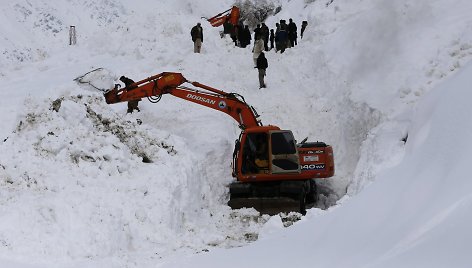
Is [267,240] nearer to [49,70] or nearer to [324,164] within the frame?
[324,164]

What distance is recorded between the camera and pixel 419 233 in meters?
5.84

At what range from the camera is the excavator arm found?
54.6 ft

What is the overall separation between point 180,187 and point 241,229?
5.16ft

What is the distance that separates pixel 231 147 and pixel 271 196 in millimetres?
2209

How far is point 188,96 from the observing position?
16828 millimetres

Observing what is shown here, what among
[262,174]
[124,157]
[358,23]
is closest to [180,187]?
[124,157]

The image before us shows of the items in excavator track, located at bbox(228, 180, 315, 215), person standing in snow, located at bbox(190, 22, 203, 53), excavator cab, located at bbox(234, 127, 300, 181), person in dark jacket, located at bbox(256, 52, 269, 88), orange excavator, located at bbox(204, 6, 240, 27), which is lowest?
excavator track, located at bbox(228, 180, 315, 215)

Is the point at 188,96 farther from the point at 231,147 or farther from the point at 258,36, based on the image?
the point at 258,36

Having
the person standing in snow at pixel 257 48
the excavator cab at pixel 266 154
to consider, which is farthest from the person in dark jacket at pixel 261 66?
the excavator cab at pixel 266 154

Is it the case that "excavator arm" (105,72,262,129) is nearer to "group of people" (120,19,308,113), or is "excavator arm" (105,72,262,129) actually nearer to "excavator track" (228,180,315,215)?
"excavator track" (228,180,315,215)

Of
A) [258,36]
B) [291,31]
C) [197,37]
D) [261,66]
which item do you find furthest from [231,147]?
[291,31]

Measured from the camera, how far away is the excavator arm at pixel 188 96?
16.7 m

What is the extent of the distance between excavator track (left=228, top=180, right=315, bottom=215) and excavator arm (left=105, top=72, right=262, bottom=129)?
5.96ft

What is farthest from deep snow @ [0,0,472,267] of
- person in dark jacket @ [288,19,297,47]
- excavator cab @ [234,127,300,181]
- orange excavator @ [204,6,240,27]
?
orange excavator @ [204,6,240,27]
